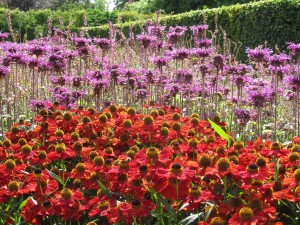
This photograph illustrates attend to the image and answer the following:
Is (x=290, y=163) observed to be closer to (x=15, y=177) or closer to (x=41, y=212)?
(x=41, y=212)

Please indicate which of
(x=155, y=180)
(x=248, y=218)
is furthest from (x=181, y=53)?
(x=248, y=218)

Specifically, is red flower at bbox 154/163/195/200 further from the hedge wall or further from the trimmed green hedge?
the trimmed green hedge

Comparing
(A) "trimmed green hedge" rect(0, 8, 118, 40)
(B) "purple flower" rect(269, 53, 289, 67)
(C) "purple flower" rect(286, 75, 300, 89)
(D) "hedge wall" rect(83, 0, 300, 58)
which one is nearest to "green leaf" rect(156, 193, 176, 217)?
(C) "purple flower" rect(286, 75, 300, 89)

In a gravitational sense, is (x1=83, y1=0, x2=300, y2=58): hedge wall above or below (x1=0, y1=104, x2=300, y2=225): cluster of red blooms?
above

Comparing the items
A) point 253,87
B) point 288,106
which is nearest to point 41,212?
point 253,87

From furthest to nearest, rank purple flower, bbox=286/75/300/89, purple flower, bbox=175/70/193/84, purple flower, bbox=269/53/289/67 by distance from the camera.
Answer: purple flower, bbox=175/70/193/84 < purple flower, bbox=269/53/289/67 < purple flower, bbox=286/75/300/89

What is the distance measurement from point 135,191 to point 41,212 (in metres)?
0.40

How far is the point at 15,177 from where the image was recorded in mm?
2525

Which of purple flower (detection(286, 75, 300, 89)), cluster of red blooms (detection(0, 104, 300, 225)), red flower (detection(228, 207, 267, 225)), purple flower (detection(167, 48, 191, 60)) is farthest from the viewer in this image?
purple flower (detection(167, 48, 191, 60))

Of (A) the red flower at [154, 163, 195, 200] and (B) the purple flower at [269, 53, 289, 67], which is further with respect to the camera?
(B) the purple flower at [269, 53, 289, 67]

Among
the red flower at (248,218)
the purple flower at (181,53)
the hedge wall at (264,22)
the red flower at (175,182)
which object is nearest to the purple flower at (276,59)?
the purple flower at (181,53)

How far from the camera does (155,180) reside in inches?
82.7

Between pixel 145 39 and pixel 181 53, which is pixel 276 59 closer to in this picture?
pixel 181 53

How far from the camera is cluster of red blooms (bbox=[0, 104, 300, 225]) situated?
6.58 feet
